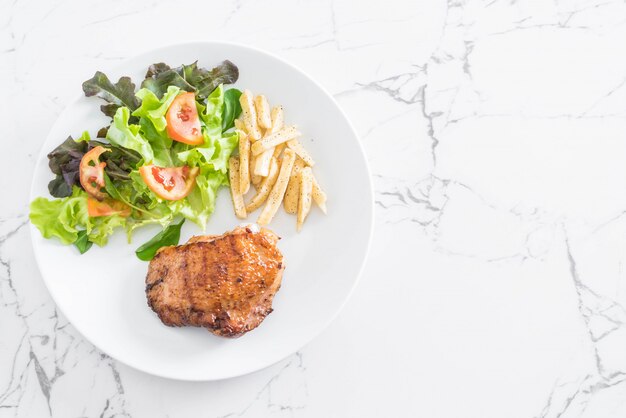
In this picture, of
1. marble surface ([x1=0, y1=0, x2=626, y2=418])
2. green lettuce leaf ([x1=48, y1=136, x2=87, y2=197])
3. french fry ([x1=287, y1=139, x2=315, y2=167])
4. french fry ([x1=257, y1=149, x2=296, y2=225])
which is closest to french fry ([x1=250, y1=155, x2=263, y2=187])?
french fry ([x1=257, y1=149, x2=296, y2=225])

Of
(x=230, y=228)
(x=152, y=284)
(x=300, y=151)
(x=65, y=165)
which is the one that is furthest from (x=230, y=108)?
(x=152, y=284)

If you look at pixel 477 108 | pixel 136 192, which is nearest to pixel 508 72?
pixel 477 108

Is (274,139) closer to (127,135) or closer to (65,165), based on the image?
(127,135)

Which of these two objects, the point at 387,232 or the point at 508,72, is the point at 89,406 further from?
the point at 508,72

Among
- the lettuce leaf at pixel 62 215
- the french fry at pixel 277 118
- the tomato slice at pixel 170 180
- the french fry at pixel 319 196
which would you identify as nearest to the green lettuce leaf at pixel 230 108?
the french fry at pixel 277 118

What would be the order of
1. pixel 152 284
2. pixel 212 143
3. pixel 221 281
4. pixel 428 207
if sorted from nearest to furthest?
pixel 221 281
pixel 152 284
pixel 212 143
pixel 428 207

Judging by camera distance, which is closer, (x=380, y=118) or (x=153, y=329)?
(x=153, y=329)

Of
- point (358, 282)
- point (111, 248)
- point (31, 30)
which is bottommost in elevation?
point (358, 282)
